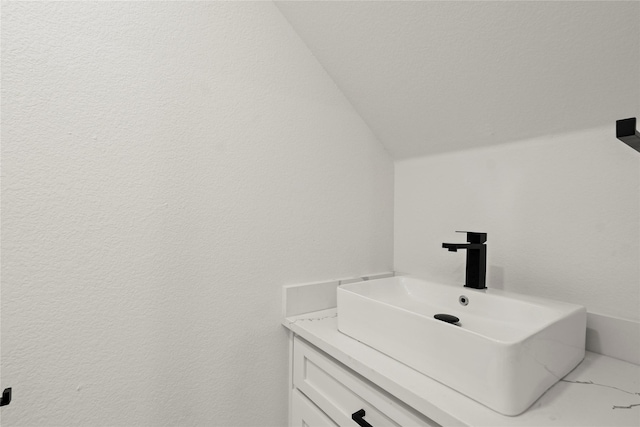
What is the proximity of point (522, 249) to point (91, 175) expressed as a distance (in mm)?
1183

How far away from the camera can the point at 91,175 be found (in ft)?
2.44

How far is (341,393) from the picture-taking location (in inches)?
32.1

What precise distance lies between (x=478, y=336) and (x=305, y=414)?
63cm

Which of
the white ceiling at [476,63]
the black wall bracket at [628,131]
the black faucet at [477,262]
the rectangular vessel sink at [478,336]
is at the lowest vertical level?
the rectangular vessel sink at [478,336]

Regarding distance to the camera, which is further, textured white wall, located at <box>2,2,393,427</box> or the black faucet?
the black faucet

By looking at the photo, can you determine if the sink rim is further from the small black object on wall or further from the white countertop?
the small black object on wall

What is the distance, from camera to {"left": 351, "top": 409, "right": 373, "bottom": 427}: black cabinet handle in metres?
0.72

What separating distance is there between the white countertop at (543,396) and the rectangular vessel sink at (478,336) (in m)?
0.02

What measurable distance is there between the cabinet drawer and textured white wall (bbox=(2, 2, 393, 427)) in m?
0.11

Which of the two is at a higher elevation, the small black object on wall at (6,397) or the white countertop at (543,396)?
the white countertop at (543,396)

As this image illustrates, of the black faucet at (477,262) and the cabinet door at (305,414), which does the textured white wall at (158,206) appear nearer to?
the cabinet door at (305,414)

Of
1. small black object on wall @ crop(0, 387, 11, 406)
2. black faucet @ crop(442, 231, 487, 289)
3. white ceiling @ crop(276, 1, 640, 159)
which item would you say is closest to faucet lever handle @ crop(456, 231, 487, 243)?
black faucet @ crop(442, 231, 487, 289)

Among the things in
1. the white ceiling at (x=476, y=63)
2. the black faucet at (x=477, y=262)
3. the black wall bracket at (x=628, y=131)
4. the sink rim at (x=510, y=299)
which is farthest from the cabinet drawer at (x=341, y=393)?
the white ceiling at (x=476, y=63)

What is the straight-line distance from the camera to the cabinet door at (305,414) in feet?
2.87
